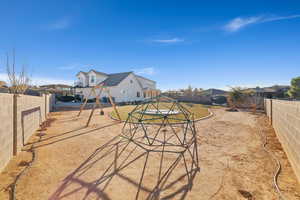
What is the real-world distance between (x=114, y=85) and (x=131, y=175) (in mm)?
21415

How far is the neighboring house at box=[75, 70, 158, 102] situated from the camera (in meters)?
23.6

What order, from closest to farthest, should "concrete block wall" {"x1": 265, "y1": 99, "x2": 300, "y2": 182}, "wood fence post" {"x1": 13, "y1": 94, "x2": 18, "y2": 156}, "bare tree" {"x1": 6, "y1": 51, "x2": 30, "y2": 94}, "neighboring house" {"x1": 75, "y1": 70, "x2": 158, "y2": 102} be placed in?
"concrete block wall" {"x1": 265, "y1": 99, "x2": 300, "y2": 182}
"wood fence post" {"x1": 13, "y1": 94, "x2": 18, "y2": 156}
"bare tree" {"x1": 6, "y1": 51, "x2": 30, "y2": 94}
"neighboring house" {"x1": 75, "y1": 70, "x2": 158, "y2": 102}

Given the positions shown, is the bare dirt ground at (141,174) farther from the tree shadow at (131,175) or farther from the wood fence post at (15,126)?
the wood fence post at (15,126)

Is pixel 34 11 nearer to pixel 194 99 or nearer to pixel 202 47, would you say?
pixel 202 47

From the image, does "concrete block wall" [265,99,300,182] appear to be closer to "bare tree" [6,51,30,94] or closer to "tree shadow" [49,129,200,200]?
"tree shadow" [49,129,200,200]

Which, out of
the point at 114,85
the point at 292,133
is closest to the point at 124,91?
the point at 114,85

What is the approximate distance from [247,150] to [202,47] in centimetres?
1538

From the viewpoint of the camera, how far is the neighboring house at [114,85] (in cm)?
2356

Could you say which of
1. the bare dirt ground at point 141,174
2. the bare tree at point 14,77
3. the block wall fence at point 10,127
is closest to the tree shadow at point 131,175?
Answer: the bare dirt ground at point 141,174

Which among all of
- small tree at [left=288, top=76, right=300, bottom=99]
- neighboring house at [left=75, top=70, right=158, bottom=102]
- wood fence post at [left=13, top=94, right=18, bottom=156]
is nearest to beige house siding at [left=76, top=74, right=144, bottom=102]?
neighboring house at [left=75, top=70, right=158, bottom=102]

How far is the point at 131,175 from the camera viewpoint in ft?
9.71

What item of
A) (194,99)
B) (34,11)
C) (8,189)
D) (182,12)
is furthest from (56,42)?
(194,99)

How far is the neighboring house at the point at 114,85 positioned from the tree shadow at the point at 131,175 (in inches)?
786

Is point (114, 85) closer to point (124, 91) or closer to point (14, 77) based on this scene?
point (124, 91)
